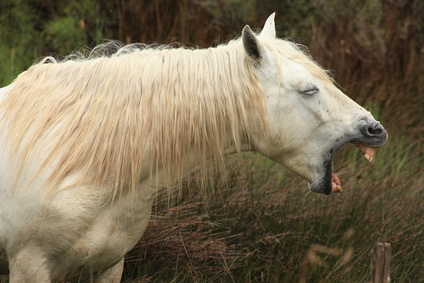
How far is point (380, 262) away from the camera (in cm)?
215

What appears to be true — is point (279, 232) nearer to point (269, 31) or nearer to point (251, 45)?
point (269, 31)

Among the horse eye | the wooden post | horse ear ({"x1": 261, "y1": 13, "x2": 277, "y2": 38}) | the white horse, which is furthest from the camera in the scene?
horse ear ({"x1": 261, "y1": 13, "x2": 277, "y2": 38})

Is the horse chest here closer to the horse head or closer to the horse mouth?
the horse head

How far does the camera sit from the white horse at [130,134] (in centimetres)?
245

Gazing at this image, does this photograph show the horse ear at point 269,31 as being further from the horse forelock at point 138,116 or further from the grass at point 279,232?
the grass at point 279,232

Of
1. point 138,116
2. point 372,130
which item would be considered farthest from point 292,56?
point 138,116

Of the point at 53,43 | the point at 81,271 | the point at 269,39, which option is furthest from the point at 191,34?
the point at 81,271

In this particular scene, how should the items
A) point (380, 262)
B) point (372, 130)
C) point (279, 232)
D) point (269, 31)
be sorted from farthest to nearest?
point (279, 232)
point (269, 31)
point (372, 130)
point (380, 262)

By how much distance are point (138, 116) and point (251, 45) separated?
0.54 m

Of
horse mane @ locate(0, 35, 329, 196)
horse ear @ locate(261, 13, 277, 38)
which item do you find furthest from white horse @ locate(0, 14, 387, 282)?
horse ear @ locate(261, 13, 277, 38)

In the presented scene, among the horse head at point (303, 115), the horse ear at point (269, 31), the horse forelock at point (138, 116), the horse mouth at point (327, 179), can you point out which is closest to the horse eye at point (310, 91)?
the horse head at point (303, 115)

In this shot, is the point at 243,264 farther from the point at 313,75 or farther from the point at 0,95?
the point at 0,95

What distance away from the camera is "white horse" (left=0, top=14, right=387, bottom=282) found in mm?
2449

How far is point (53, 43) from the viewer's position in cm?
638
